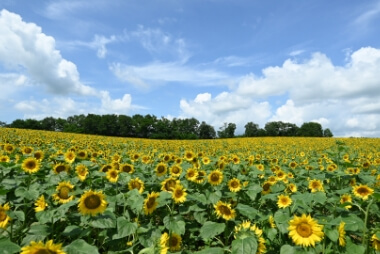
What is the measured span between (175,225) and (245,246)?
40.3 inches

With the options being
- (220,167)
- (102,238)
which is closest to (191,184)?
(220,167)

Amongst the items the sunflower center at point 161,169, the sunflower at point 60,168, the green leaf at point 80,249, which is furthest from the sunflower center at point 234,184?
the sunflower at point 60,168

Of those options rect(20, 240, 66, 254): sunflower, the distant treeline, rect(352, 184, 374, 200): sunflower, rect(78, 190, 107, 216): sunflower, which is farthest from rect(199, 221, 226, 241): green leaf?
the distant treeline

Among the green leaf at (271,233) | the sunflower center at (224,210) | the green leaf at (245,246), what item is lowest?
the green leaf at (271,233)

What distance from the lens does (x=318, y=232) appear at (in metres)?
2.55

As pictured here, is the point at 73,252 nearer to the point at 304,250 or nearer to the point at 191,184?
the point at 304,250

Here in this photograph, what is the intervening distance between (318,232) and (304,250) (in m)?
0.21

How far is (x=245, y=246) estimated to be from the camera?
235 cm

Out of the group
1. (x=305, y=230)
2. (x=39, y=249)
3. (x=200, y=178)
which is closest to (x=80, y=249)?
(x=39, y=249)

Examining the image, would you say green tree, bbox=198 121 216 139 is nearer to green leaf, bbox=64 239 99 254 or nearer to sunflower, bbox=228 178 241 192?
sunflower, bbox=228 178 241 192

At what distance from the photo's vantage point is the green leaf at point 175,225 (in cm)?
308

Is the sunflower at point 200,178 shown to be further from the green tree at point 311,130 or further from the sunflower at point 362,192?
the green tree at point 311,130

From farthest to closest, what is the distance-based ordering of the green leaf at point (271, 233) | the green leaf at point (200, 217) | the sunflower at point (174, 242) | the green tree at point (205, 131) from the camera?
the green tree at point (205, 131) → the green leaf at point (200, 217) → the green leaf at point (271, 233) → the sunflower at point (174, 242)

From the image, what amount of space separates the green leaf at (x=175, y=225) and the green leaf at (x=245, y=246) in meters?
0.89
